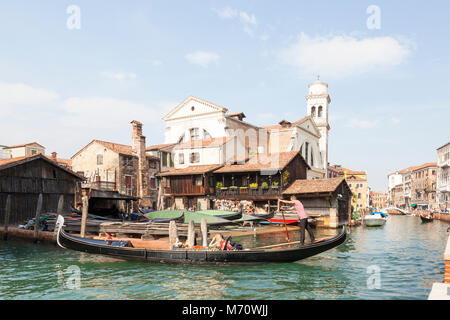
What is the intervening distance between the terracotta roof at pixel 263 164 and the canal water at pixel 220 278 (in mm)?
16386

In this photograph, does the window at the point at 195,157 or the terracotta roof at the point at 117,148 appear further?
the terracotta roof at the point at 117,148

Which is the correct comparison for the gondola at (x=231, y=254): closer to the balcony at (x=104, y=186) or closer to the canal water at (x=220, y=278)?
the canal water at (x=220, y=278)

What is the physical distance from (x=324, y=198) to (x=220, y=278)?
66.3 ft

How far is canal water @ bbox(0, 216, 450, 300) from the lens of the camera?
981 cm

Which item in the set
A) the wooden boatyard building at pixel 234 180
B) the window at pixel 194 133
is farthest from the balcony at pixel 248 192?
the window at pixel 194 133

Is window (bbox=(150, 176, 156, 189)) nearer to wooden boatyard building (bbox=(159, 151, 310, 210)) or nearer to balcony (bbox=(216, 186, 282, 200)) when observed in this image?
wooden boatyard building (bbox=(159, 151, 310, 210))

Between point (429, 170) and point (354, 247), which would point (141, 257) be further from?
point (429, 170)

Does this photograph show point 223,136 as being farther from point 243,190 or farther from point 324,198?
point 324,198

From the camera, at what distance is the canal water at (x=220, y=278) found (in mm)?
9809

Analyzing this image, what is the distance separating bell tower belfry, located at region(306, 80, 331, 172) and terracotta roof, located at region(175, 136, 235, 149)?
19927 millimetres

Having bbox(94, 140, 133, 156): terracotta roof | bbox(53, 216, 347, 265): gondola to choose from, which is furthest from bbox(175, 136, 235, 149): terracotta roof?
bbox(53, 216, 347, 265): gondola
